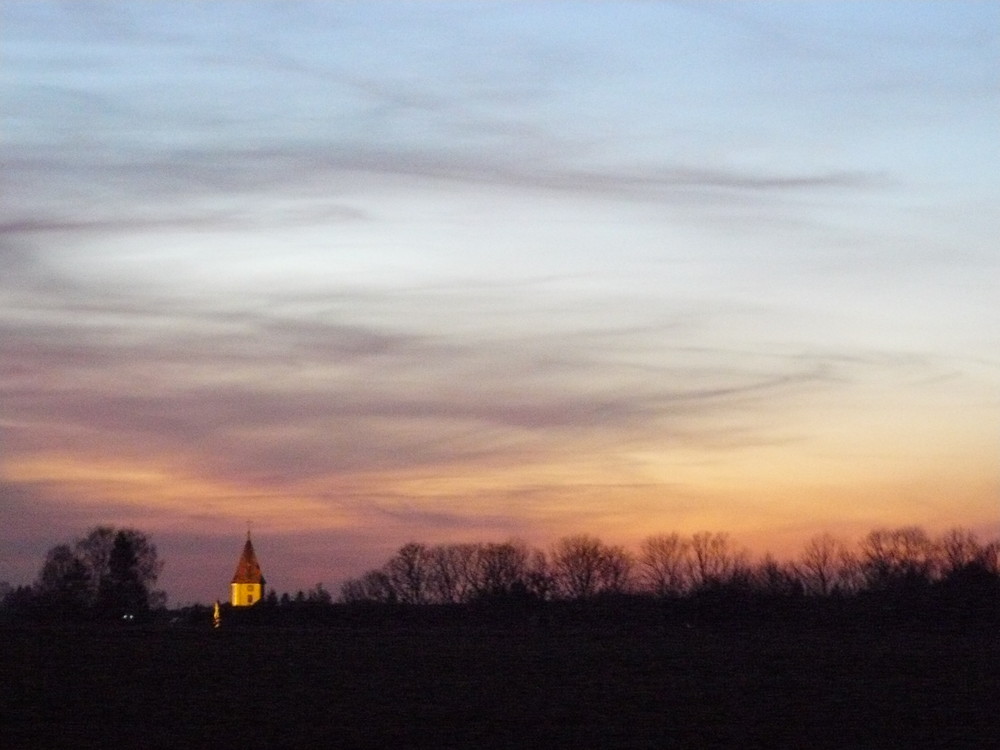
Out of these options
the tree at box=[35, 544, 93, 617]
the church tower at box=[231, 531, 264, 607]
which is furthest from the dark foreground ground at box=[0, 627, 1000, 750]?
the church tower at box=[231, 531, 264, 607]

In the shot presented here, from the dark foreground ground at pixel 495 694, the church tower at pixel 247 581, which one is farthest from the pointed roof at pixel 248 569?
the dark foreground ground at pixel 495 694

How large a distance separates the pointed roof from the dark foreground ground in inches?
4394

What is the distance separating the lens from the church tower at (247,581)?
172m

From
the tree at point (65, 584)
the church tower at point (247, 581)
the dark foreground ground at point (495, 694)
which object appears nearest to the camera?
the dark foreground ground at point (495, 694)

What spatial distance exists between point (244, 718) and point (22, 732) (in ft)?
16.5

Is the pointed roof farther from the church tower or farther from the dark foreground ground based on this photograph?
the dark foreground ground

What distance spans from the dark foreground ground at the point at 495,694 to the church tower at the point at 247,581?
110 metres

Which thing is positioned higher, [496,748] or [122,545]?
[122,545]

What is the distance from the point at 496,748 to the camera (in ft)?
87.4

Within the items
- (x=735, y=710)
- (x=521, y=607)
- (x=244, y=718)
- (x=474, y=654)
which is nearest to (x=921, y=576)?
(x=521, y=607)

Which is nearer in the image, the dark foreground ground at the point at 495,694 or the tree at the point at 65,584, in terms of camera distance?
the dark foreground ground at the point at 495,694

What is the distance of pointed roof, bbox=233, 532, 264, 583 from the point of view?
17362cm

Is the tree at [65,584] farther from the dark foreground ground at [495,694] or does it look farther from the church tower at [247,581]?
the dark foreground ground at [495,694]

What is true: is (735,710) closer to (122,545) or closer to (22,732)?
(22,732)
